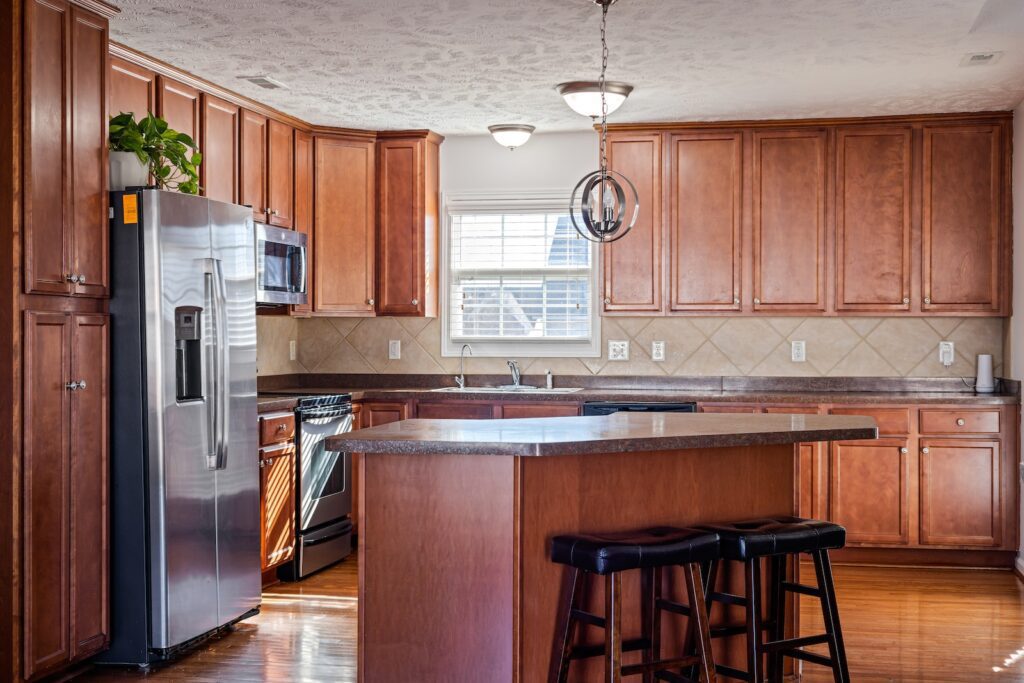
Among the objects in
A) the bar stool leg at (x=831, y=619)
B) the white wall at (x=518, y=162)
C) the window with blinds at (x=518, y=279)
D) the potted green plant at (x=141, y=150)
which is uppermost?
the white wall at (x=518, y=162)

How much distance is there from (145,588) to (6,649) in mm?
564

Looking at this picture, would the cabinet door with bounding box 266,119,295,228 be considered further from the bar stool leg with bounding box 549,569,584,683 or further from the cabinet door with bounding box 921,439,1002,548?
the cabinet door with bounding box 921,439,1002,548

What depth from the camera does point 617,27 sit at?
410 centimetres

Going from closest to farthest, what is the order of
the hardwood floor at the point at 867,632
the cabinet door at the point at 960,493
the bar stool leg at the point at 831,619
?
the bar stool leg at the point at 831,619 → the hardwood floor at the point at 867,632 → the cabinet door at the point at 960,493

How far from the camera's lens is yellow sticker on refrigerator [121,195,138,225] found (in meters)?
3.83

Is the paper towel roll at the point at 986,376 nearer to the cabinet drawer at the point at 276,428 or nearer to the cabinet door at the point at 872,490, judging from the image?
the cabinet door at the point at 872,490

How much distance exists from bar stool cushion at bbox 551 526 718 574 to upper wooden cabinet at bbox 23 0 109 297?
6.51 feet

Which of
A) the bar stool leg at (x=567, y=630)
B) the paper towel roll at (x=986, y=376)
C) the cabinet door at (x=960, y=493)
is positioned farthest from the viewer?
the paper towel roll at (x=986, y=376)

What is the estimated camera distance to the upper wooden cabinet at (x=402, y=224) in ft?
20.3

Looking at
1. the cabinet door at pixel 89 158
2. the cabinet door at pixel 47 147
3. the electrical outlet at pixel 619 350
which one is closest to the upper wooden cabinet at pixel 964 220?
the electrical outlet at pixel 619 350

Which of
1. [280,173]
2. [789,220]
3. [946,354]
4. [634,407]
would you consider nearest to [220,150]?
[280,173]

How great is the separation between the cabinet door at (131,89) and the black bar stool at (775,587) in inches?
118

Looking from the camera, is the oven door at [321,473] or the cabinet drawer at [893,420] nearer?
the oven door at [321,473]

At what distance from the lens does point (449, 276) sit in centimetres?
650
